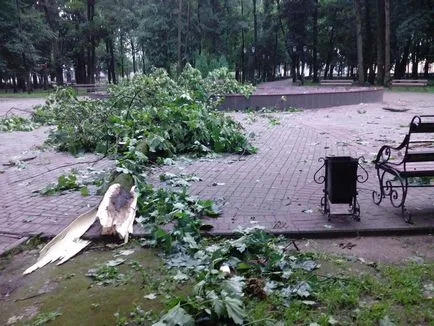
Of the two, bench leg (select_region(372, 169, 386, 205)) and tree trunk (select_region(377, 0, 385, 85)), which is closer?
bench leg (select_region(372, 169, 386, 205))

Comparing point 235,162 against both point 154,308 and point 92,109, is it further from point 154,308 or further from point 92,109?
point 154,308

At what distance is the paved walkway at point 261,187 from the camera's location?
472 cm

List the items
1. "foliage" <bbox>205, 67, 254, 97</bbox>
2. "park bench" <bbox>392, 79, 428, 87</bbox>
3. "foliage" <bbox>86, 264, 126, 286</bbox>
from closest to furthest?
"foliage" <bbox>86, 264, 126, 286</bbox> → "foliage" <bbox>205, 67, 254, 97</bbox> → "park bench" <bbox>392, 79, 428, 87</bbox>

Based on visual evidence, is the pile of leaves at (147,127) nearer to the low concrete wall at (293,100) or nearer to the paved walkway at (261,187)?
the paved walkway at (261,187)

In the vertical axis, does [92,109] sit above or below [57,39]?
below

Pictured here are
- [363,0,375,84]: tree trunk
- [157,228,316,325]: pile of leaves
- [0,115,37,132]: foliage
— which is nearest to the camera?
[157,228,316,325]: pile of leaves

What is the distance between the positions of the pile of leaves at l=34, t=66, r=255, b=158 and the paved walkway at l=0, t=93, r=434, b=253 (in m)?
0.49

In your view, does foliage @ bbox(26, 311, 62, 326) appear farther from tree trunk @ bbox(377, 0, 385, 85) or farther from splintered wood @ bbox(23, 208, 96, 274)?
tree trunk @ bbox(377, 0, 385, 85)

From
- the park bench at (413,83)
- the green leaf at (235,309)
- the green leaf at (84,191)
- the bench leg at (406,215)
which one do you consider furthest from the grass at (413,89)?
the green leaf at (235,309)

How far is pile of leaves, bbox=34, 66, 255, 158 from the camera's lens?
28.0 ft

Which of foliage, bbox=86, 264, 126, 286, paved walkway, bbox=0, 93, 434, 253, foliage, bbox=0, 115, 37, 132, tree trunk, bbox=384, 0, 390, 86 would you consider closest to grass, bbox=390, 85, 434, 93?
tree trunk, bbox=384, 0, 390, 86

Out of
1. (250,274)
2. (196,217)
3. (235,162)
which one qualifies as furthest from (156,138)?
(250,274)

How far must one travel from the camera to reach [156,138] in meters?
8.02

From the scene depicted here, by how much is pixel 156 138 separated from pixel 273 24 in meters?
45.1
